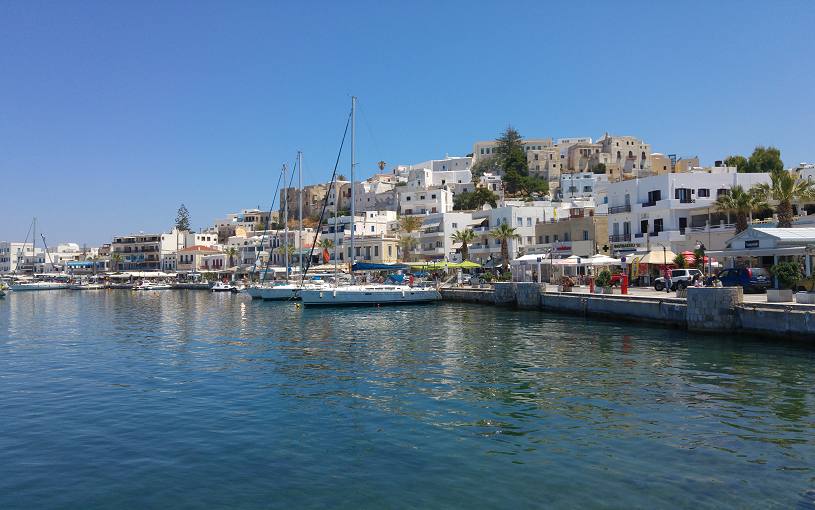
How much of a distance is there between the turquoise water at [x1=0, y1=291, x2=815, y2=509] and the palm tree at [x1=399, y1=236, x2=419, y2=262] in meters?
55.5

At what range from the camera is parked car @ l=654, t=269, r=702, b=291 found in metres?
36.1

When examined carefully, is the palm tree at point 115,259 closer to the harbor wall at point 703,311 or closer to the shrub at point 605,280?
the harbor wall at point 703,311

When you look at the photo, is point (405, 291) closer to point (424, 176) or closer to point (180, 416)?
point (180, 416)

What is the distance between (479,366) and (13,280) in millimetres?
128047

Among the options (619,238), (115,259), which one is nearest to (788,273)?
(619,238)

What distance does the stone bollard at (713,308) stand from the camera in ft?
85.5

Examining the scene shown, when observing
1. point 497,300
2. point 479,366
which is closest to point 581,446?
point 479,366

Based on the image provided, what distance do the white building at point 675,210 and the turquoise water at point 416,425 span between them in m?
25.9

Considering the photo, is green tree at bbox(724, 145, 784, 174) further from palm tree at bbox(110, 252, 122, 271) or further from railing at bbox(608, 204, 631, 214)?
palm tree at bbox(110, 252, 122, 271)

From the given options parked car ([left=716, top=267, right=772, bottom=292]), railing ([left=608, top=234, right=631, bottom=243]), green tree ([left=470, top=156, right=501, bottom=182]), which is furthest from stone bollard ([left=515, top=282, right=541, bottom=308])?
green tree ([left=470, top=156, right=501, bottom=182])

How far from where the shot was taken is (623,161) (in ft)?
410

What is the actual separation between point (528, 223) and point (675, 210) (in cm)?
2349

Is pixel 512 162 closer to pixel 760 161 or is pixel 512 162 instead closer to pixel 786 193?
pixel 760 161

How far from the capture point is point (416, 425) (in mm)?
13617
